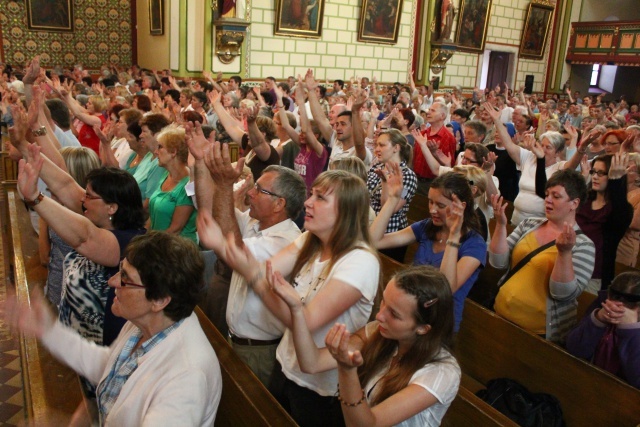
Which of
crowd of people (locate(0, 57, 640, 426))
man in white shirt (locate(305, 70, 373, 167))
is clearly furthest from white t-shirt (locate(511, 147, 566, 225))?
man in white shirt (locate(305, 70, 373, 167))

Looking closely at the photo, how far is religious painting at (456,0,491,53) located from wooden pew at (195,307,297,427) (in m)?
17.5

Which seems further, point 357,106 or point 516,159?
point 516,159

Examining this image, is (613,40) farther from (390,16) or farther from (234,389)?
(234,389)

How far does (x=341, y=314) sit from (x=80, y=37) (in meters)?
16.1

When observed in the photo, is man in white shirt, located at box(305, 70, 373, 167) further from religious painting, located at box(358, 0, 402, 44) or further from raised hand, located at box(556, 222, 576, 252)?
religious painting, located at box(358, 0, 402, 44)

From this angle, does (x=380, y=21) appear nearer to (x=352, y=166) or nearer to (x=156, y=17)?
(x=156, y=17)

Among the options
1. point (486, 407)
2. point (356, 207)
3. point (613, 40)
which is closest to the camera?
point (486, 407)

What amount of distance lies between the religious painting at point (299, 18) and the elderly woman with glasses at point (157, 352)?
13.4 meters

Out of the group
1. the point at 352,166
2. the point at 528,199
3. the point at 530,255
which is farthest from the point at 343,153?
the point at 530,255

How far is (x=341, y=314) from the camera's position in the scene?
221 centimetres

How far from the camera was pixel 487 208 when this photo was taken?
4094 millimetres

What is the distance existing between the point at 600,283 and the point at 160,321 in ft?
9.87

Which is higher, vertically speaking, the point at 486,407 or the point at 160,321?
the point at 160,321

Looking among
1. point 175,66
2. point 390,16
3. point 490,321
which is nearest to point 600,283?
point 490,321
